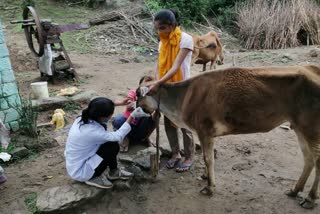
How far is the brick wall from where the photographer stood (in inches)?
209

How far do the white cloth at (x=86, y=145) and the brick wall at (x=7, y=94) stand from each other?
2027 millimetres

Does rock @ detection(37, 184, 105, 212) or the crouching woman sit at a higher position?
the crouching woman

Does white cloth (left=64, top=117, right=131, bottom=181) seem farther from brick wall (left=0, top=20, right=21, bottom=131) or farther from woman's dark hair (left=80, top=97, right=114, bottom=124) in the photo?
brick wall (left=0, top=20, right=21, bottom=131)

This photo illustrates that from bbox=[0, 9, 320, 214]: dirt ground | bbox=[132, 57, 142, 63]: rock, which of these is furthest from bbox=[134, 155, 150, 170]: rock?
bbox=[132, 57, 142, 63]: rock

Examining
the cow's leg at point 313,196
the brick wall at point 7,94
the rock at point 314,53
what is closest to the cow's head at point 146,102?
the cow's leg at point 313,196

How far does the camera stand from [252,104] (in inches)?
149

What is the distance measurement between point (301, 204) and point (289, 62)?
19.2 ft

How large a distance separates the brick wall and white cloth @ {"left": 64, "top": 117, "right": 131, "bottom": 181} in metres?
2.03

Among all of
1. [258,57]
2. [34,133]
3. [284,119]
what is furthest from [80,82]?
[284,119]

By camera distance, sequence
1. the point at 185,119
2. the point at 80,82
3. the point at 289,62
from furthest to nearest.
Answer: the point at 289,62
the point at 80,82
the point at 185,119

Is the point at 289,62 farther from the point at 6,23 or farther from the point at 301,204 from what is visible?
the point at 6,23

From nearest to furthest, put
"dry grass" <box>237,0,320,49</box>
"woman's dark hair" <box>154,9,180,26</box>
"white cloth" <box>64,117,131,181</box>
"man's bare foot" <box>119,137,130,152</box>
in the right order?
"white cloth" <box>64,117,131,181</box> < "woman's dark hair" <box>154,9,180,26</box> < "man's bare foot" <box>119,137,130,152</box> < "dry grass" <box>237,0,320,49</box>

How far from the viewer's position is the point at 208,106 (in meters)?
3.87

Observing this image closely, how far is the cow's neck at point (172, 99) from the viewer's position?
162 inches
